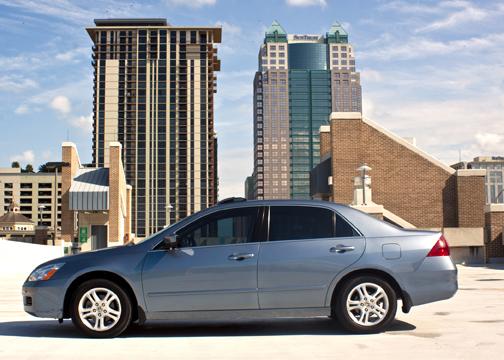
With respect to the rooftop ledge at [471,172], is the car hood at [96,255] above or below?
below

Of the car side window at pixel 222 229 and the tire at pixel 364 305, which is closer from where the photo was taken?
the tire at pixel 364 305

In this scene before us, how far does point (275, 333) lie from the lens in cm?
759

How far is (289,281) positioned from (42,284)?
277cm

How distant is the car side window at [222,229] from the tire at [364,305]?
1.24 metres

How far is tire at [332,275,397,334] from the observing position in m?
7.32

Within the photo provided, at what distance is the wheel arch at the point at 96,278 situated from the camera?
7.32 m

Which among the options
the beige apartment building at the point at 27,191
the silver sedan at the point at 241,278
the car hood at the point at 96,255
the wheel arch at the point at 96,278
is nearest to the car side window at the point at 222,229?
the silver sedan at the point at 241,278

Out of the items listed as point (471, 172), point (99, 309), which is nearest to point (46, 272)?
point (99, 309)

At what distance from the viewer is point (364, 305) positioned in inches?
289

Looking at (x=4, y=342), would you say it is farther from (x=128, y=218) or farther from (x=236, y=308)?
(x=128, y=218)

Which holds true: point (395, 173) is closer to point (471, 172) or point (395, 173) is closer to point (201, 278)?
point (471, 172)

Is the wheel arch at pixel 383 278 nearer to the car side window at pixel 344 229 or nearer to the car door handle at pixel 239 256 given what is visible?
the car side window at pixel 344 229

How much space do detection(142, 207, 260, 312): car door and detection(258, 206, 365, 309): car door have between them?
6.6 inches

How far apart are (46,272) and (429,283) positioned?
171 inches
